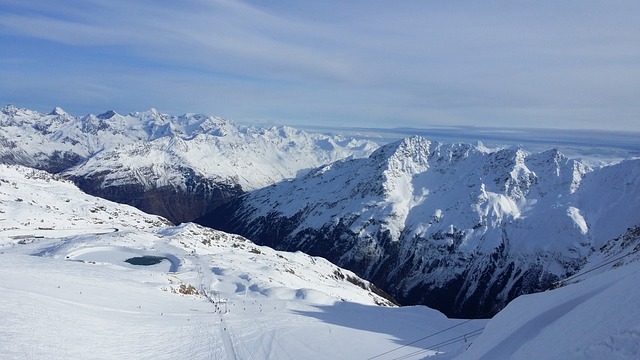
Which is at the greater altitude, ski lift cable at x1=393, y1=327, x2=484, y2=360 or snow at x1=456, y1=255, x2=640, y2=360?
snow at x1=456, y1=255, x2=640, y2=360

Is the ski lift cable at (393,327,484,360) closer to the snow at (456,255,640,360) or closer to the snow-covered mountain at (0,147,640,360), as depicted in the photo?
the snow-covered mountain at (0,147,640,360)

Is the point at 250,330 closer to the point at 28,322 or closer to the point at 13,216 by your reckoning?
the point at 28,322

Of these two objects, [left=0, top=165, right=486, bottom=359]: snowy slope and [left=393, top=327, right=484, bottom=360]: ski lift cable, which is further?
[left=393, top=327, right=484, bottom=360]: ski lift cable

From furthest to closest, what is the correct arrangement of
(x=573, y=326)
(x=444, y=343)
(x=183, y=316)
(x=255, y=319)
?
(x=444, y=343) < (x=255, y=319) < (x=183, y=316) < (x=573, y=326)

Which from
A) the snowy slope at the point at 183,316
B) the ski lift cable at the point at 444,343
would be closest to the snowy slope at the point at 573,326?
the snowy slope at the point at 183,316

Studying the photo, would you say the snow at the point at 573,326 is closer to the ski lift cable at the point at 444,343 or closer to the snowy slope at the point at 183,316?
the snowy slope at the point at 183,316

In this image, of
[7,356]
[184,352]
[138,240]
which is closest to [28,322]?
[7,356]

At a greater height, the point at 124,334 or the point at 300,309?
the point at 124,334

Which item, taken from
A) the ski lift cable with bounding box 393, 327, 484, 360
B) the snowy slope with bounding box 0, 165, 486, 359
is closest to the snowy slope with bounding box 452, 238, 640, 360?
the snowy slope with bounding box 0, 165, 486, 359

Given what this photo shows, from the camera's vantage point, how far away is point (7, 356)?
2108cm

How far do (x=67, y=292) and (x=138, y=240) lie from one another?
6178cm

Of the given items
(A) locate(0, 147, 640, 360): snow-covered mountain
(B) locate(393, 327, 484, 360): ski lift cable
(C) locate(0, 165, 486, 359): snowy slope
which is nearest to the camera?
(A) locate(0, 147, 640, 360): snow-covered mountain

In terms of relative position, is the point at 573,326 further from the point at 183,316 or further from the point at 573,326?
the point at 183,316

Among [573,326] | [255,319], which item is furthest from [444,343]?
[573,326]
